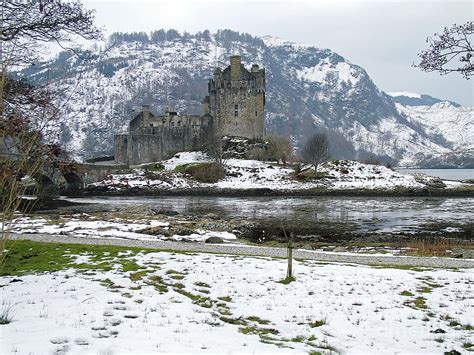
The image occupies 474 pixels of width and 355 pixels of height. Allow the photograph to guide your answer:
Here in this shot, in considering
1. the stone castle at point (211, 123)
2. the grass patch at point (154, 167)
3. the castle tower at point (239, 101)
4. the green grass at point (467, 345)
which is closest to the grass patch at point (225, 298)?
the green grass at point (467, 345)

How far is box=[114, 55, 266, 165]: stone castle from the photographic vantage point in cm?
8712

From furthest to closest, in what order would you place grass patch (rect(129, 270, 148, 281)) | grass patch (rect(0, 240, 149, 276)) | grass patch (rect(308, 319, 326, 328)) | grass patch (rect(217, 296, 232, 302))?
grass patch (rect(0, 240, 149, 276)), grass patch (rect(129, 270, 148, 281)), grass patch (rect(217, 296, 232, 302)), grass patch (rect(308, 319, 326, 328))

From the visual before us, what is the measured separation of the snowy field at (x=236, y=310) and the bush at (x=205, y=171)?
5727cm

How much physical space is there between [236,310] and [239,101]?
258 feet

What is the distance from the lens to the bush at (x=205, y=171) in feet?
235

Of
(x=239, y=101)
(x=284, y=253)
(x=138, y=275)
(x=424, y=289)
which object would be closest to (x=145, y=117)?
(x=239, y=101)

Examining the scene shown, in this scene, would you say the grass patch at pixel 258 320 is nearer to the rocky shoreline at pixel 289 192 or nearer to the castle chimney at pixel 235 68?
the rocky shoreline at pixel 289 192

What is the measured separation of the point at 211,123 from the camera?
3551 inches

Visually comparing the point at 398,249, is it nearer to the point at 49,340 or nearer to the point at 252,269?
the point at 252,269

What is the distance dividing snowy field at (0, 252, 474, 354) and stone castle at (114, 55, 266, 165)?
238 ft

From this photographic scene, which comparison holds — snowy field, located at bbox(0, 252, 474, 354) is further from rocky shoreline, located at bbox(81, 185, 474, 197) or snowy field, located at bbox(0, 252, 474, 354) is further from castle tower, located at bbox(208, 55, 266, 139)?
castle tower, located at bbox(208, 55, 266, 139)

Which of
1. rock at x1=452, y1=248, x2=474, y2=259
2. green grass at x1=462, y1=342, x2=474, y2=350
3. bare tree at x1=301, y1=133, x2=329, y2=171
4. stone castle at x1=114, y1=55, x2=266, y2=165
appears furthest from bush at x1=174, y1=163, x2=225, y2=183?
green grass at x1=462, y1=342, x2=474, y2=350

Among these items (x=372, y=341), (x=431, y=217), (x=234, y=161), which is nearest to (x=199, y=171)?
(x=234, y=161)

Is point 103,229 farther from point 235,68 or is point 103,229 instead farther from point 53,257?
point 235,68
